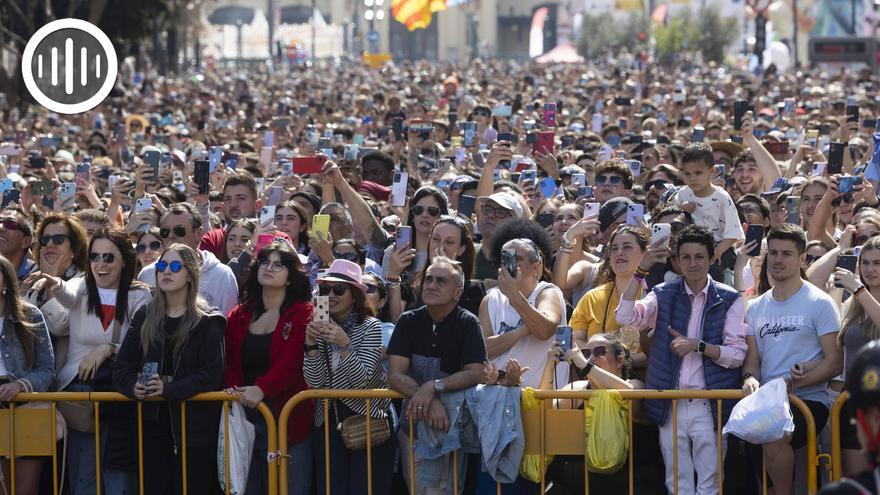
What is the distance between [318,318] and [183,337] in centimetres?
64

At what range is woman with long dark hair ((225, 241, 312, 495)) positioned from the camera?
288 inches

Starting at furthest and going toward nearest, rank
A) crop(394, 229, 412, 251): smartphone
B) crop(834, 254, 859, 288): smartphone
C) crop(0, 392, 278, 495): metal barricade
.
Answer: crop(394, 229, 412, 251): smartphone
crop(834, 254, 859, 288): smartphone
crop(0, 392, 278, 495): metal barricade

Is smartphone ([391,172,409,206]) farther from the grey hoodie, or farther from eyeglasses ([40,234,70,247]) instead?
eyeglasses ([40,234,70,247])

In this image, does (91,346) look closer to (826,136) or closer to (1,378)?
(1,378)

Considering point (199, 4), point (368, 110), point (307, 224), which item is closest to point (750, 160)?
point (307, 224)

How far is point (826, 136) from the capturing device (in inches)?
620

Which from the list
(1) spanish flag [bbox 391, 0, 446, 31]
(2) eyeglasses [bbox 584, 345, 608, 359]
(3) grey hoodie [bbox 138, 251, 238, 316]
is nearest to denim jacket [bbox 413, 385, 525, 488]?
(2) eyeglasses [bbox 584, 345, 608, 359]

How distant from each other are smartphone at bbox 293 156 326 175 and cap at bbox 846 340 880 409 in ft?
20.5

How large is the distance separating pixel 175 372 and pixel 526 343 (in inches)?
63.2

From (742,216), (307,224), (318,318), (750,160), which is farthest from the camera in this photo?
(750,160)

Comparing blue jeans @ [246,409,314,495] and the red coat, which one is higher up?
the red coat

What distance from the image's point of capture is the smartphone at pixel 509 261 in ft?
25.0

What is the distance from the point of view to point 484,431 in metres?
7.07

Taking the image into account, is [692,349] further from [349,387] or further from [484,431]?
[349,387]
